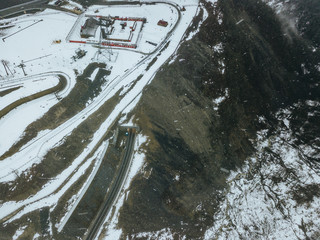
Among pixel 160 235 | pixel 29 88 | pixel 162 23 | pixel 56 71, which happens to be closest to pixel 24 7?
pixel 56 71

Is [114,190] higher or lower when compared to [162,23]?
lower

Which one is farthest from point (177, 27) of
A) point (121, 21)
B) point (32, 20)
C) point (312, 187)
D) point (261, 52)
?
point (312, 187)

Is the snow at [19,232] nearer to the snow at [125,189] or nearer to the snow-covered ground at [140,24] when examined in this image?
the snow at [125,189]

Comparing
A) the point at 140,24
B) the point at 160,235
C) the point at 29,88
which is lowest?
the point at 160,235

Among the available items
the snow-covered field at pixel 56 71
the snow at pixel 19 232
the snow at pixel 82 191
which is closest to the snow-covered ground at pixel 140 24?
the snow-covered field at pixel 56 71

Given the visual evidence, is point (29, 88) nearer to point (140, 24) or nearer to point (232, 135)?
point (140, 24)

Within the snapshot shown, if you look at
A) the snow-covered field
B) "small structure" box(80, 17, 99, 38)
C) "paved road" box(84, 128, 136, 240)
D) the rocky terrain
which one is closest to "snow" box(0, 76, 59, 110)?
the snow-covered field
